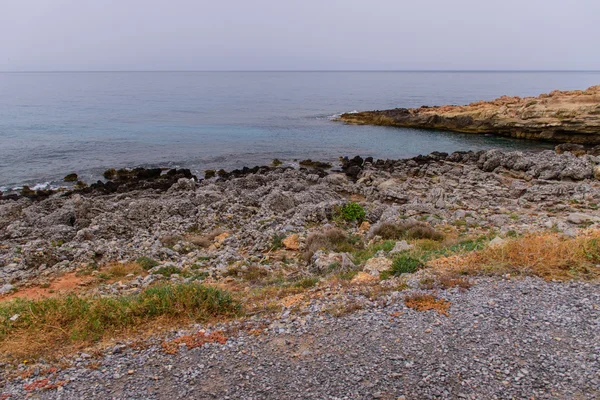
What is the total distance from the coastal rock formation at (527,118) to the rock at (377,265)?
129ft

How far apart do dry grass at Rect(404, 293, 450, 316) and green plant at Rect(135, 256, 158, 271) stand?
8.33 metres

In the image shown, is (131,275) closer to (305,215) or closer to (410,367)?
(305,215)

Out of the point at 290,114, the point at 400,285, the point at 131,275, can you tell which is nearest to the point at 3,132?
the point at 290,114

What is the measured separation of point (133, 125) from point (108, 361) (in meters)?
48.4

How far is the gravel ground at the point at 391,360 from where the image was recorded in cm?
540

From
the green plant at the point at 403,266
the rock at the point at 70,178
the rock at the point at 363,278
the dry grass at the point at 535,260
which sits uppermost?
the dry grass at the point at 535,260

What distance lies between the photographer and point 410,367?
5.77 metres

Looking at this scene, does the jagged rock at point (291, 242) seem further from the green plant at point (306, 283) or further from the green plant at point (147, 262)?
the green plant at point (147, 262)

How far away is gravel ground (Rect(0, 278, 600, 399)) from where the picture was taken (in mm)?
5402

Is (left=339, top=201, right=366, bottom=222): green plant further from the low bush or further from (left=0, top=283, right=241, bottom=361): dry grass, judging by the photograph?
(left=0, top=283, right=241, bottom=361): dry grass

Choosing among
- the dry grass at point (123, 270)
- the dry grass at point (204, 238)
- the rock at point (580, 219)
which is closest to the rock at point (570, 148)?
the rock at point (580, 219)

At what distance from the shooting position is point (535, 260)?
339 inches

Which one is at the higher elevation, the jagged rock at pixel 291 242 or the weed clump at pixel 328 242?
the weed clump at pixel 328 242

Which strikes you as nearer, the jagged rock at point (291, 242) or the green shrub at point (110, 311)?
the green shrub at point (110, 311)
